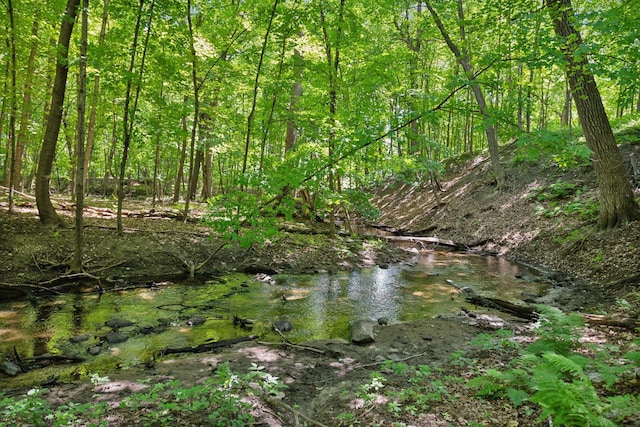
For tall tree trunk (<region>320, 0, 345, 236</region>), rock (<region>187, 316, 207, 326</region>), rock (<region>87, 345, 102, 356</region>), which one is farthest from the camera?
tall tree trunk (<region>320, 0, 345, 236</region>)

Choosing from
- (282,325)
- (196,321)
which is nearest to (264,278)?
(196,321)

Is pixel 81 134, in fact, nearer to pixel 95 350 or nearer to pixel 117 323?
pixel 117 323

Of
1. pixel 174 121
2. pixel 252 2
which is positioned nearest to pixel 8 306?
pixel 174 121

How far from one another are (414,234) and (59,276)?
1627 cm

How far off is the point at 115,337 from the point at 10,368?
1.41 metres

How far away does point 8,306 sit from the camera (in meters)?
7.17

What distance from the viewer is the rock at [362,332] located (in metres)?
5.82

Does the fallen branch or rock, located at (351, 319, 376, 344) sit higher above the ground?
rock, located at (351, 319, 376, 344)

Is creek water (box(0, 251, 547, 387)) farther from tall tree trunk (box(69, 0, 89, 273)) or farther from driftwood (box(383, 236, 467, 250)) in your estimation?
driftwood (box(383, 236, 467, 250))

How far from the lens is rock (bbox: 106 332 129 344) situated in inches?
227

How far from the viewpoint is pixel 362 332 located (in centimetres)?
603

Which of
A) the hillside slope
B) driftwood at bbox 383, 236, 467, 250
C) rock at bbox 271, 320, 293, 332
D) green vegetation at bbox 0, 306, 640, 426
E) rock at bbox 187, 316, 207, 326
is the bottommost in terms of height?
rock at bbox 187, 316, 207, 326

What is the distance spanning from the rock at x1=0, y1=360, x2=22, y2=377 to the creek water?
132 mm

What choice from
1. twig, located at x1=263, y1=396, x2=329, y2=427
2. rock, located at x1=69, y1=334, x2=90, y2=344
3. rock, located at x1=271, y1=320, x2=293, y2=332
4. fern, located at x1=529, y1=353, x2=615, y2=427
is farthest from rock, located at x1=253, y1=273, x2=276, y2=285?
fern, located at x1=529, y1=353, x2=615, y2=427
